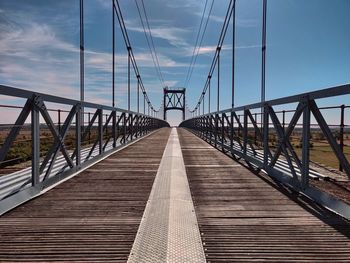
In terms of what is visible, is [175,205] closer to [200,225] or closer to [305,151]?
[200,225]

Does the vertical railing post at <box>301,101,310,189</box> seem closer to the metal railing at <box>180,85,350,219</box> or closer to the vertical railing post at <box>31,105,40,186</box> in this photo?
the metal railing at <box>180,85,350,219</box>

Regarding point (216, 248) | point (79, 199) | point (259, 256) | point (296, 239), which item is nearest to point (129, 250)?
point (216, 248)

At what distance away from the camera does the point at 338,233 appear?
2.37 m

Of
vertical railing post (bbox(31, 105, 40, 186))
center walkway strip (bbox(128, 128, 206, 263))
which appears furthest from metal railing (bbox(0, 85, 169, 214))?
center walkway strip (bbox(128, 128, 206, 263))

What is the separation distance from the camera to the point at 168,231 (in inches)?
94.5

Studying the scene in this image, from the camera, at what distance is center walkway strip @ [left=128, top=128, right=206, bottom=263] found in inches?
78.7

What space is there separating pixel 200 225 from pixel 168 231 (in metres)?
0.26

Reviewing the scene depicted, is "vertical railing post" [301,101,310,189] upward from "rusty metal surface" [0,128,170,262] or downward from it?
upward

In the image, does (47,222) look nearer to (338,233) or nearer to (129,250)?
(129,250)

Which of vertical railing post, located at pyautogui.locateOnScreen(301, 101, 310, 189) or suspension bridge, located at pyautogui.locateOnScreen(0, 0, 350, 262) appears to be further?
vertical railing post, located at pyautogui.locateOnScreen(301, 101, 310, 189)

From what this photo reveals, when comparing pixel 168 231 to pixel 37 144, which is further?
pixel 37 144

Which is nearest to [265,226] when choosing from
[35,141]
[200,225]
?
[200,225]

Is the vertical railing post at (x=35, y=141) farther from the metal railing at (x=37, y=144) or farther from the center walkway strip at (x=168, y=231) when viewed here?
the center walkway strip at (x=168, y=231)

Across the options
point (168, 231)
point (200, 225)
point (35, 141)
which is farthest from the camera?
point (35, 141)
